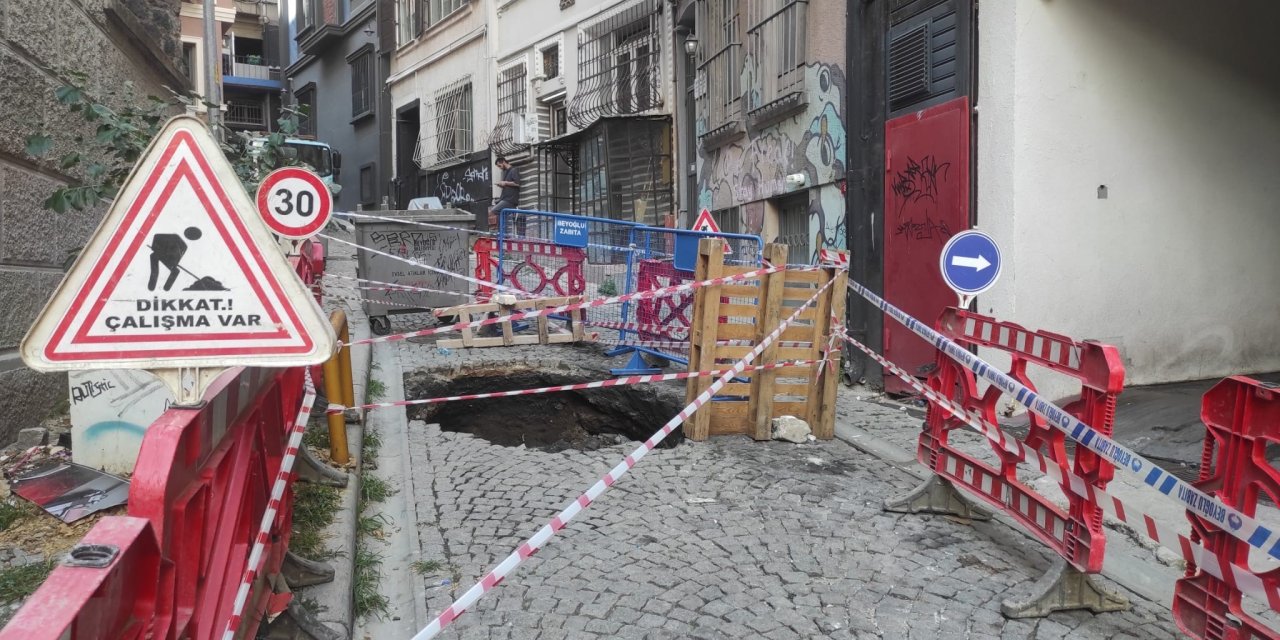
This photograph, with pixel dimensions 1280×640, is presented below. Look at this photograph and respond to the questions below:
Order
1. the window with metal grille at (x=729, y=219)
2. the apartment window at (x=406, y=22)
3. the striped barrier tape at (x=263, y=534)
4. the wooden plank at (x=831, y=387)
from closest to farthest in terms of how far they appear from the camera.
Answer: the striped barrier tape at (x=263, y=534), the wooden plank at (x=831, y=387), the window with metal grille at (x=729, y=219), the apartment window at (x=406, y=22)

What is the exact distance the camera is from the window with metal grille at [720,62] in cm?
1184

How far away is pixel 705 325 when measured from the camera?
255 inches

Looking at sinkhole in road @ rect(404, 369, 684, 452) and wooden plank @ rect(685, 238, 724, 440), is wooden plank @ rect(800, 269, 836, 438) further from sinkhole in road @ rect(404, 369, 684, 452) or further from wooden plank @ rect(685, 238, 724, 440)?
sinkhole in road @ rect(404, 369, 684, 452)

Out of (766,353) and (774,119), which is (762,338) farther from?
(774,119)

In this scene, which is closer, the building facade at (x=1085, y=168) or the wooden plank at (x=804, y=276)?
the wooden plank at (x=804, y=276)

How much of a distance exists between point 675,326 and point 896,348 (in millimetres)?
2051

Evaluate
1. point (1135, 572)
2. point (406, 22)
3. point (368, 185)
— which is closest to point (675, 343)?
point (1135, 572)

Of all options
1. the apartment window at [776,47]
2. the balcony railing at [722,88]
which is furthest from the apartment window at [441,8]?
the apartment window at [776,47]

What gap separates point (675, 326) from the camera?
8.39 meters

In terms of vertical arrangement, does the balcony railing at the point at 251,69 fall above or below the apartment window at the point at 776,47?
above

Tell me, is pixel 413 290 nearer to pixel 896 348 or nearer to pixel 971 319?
pixel 896 348

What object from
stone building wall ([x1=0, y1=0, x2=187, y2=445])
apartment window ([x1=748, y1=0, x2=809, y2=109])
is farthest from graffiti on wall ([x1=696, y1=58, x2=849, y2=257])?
stone building wall ([x1=0, y1=0, x2=187, y2=445])

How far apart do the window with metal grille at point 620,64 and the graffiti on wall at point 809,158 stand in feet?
16.2

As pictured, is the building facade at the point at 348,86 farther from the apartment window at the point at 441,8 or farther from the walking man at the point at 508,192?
the walking man at the point at 508,192
